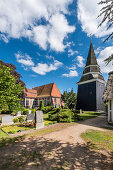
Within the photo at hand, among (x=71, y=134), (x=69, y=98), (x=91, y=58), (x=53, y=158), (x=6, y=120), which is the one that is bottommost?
(x=6, y=120)

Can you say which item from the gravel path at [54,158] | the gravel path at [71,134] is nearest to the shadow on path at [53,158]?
the gravel path at [54,158]

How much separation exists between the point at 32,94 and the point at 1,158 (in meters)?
29.0

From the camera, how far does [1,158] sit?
11.7 feet

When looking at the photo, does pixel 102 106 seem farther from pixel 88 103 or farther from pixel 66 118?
pixel 66 118

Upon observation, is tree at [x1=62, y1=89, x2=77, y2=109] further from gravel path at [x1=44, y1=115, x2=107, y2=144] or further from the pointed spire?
gravel path at [x1=44, y1=115, x2=107, y2=144]

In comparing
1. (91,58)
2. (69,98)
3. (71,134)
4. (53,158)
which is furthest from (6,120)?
(91,58)

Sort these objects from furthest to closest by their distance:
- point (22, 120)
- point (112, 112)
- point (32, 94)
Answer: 1. point (32, 94)
2. point (22, 120)
3. point (112, 112)

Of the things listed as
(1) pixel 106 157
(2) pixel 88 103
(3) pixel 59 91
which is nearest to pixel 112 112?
(1) pixel 106 157

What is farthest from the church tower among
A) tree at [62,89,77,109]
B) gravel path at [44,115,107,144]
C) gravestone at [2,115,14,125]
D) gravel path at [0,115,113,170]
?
gravel path at [0,115,113,170]

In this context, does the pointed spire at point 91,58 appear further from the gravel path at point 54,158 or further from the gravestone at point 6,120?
the gravel path at point 54,158

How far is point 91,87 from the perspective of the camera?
2272cm

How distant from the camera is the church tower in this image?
21703 millimetres

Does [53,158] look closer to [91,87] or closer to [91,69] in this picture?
[91,87]

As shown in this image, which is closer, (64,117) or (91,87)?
(64,117)
